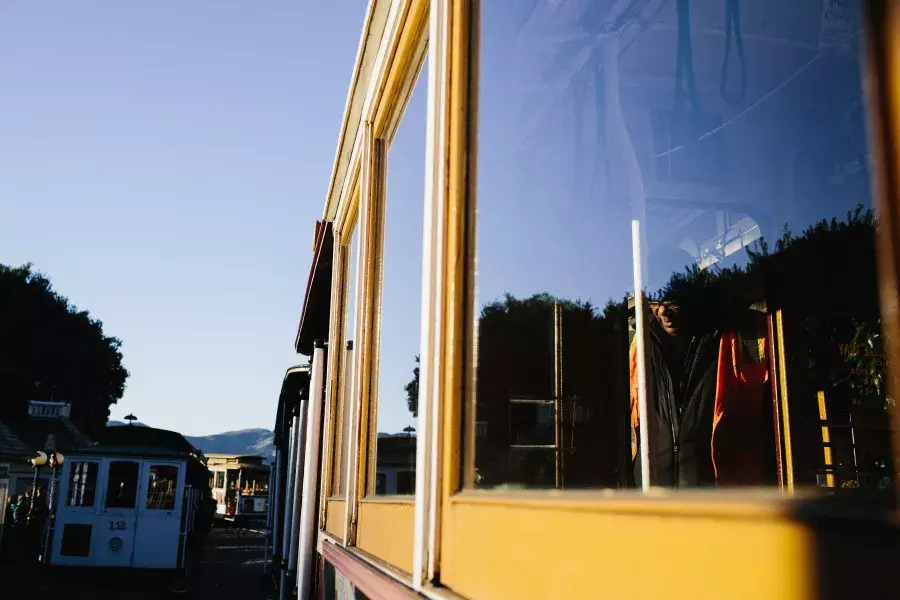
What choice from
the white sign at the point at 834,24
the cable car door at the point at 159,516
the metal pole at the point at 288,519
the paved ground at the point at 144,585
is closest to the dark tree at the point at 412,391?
the white sign at the point at 834,24

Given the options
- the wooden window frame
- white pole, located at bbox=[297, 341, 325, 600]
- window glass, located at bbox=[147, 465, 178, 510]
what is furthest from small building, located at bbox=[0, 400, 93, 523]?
the wooden window frame

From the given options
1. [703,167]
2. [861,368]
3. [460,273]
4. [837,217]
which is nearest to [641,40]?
[703,167]

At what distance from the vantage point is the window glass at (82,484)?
48.8ft

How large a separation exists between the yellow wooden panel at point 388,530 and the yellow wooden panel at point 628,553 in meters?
0.51

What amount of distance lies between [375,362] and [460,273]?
1273mm

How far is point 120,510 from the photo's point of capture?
49.1ft

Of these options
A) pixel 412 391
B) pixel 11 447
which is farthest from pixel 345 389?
pixel 11 447

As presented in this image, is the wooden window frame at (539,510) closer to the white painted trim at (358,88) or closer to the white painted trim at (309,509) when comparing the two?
the white painted trim at (358,88)

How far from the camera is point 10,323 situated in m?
36.6

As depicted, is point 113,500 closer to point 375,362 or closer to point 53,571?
point 53,571

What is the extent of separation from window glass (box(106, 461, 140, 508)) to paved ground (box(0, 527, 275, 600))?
1332 millimetres

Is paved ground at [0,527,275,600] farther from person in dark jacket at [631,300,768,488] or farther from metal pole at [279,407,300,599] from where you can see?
person in dark jacket at [631,300,768,488]

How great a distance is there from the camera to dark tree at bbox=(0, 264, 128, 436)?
36.6 meters

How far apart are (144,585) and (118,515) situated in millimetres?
1370
